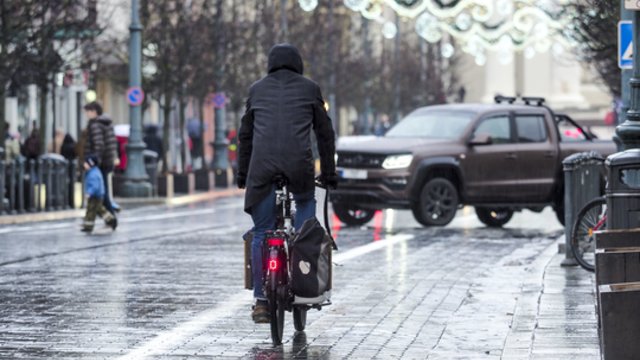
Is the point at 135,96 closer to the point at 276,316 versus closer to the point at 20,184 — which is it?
the point at 20,184

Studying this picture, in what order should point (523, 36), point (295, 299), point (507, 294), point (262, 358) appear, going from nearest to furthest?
point (262, 358) < point (295, 299) < point (507, 294) < point (523, 36)

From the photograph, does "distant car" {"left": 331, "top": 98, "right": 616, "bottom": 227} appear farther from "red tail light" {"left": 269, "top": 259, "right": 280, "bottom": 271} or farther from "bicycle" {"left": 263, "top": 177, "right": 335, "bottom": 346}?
"red tail light" {"left": 269, "top": 259, "right": 280, "bottom": 271}

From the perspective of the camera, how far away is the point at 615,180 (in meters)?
12.0

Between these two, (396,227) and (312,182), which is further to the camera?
(396,227)

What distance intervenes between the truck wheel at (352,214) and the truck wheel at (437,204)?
1014 millimetres

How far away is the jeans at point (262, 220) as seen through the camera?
1148 centimetres

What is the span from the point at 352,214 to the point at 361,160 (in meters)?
1.05

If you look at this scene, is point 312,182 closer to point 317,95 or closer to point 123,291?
point 317,95

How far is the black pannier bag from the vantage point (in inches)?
445

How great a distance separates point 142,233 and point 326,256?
43.9ft

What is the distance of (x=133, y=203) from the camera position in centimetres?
3738

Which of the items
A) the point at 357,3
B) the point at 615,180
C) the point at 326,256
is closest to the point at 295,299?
the point at 326,256

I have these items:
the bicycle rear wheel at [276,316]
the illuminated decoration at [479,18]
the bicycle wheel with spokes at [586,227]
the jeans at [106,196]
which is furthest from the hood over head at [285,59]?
the illuminated decoration at [479,18]

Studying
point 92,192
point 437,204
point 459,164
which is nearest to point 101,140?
point 92,192
